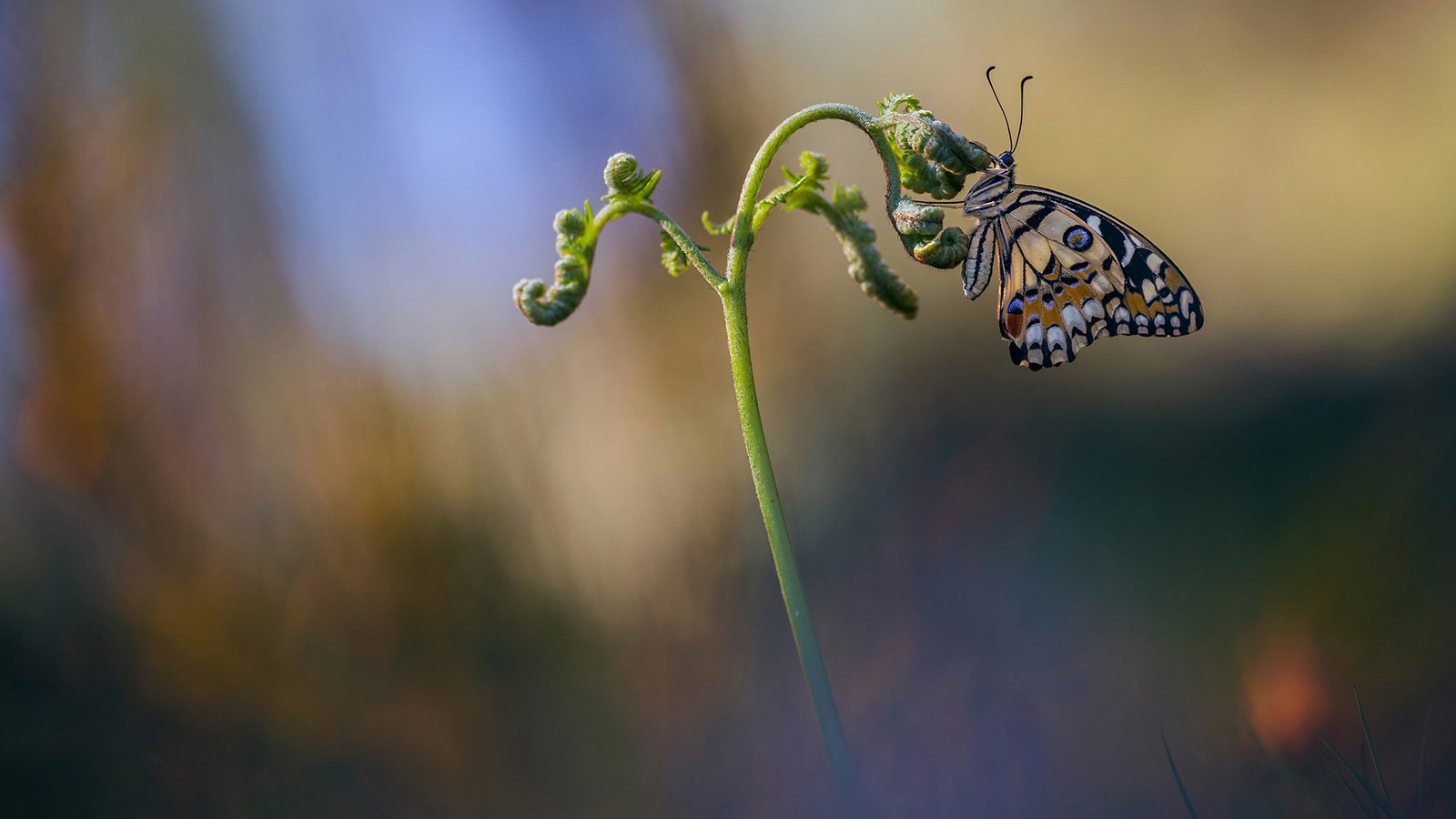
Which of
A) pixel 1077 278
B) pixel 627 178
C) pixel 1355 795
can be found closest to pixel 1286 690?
pixel 1355 795

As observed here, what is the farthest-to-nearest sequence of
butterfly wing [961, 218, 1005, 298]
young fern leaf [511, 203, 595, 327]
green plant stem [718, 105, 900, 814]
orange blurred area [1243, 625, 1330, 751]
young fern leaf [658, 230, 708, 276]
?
1. orange blurred area [1243, 625, 1330, 751]
2. butterfly wing [961, 218, 1005, 298]
3. young fern leaf [658, 230, 708, 276]
4. young fern leaf [511, 203, 595, 327]
5. green plant stem [718, 105, 900, 814]

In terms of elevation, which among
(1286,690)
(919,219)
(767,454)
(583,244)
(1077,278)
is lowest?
(1286,690)

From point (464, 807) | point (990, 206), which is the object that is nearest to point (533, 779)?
point (464, 807)

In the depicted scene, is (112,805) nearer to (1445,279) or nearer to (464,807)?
(464,807)

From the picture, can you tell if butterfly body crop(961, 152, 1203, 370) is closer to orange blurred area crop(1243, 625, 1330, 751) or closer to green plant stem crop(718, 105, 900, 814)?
green plant stem crop(718, 105, 900, 814)

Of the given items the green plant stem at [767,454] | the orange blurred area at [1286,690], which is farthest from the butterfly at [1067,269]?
the orange blurred area at [1286,690]

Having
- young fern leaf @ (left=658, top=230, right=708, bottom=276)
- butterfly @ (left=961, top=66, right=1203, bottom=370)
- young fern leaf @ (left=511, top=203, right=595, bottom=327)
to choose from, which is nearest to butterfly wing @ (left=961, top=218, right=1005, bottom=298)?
butterfly @ (left=961, top=66, right=1203, bottom=370)

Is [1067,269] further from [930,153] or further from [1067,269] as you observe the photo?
[930,153]
